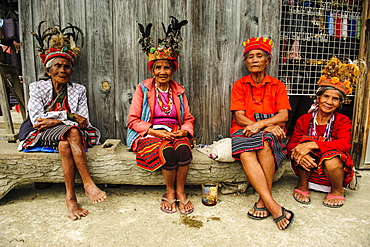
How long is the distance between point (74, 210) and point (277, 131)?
2.20m

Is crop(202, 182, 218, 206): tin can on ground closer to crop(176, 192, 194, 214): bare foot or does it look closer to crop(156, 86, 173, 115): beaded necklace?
crop(176, 192, 194, 214): bare foot

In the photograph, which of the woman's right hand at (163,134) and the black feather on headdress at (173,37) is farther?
the black feather on headdress at (173,37)

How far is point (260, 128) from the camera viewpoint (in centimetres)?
282

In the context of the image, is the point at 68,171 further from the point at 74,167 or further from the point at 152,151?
the point at 152,151

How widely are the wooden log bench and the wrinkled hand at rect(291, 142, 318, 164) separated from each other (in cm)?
24

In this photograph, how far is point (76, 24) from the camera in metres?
3.29

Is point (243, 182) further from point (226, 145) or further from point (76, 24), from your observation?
point (76, 24)

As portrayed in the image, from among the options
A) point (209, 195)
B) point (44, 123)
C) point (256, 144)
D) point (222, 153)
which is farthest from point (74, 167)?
point (256, 144)

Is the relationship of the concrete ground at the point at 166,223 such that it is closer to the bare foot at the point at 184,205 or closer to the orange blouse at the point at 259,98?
the bare foot at the point at 184,205

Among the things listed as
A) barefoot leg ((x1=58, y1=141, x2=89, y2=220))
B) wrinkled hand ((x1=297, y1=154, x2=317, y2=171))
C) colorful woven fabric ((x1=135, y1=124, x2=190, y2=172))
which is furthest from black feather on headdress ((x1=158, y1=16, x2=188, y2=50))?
wrinkled hand ((x1=297, y1=154, x2=317, y2=171))

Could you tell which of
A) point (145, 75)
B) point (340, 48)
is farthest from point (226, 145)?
point (340, 48)

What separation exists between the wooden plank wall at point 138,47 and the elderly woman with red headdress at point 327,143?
0.84 metres

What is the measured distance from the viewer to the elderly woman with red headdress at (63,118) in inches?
103

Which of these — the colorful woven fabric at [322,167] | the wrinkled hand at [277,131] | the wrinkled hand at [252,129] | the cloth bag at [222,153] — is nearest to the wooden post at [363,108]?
the colorful woven fabric at [322,167]
